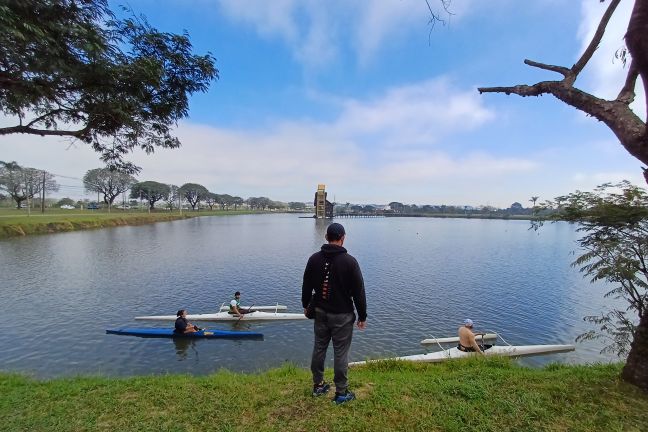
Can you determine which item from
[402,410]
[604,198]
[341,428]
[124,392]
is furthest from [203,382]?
[604,198]

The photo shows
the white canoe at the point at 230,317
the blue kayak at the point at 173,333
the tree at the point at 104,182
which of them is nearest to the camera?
the blue kayak at the point at 173,333

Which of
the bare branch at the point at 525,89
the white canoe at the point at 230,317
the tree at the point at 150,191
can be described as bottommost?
the white canoe at the point at 230,317

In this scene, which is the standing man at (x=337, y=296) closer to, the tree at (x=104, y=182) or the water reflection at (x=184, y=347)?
the water reflection at (x=184, y=347)

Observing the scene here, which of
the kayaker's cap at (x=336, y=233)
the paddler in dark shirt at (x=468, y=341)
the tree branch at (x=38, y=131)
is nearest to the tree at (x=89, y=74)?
the tree branch at (x=38, y=131)

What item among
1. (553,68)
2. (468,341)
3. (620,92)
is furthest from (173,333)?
(620,92)

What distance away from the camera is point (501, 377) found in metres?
5.87

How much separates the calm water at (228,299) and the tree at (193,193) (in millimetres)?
108785

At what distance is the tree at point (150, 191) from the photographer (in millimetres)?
121188

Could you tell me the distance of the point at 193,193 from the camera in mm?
154625

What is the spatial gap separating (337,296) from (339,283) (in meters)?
0.19

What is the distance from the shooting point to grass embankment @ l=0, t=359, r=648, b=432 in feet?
14.5

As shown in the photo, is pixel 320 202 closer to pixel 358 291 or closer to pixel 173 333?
pixel 173 333

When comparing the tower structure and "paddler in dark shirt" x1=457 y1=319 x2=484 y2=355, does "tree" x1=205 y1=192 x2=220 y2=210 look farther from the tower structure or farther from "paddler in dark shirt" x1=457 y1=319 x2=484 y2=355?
"paddler in dark shirt" x1=457 y1=319 x2=484 y2=355

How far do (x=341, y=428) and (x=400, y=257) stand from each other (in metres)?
38.6
